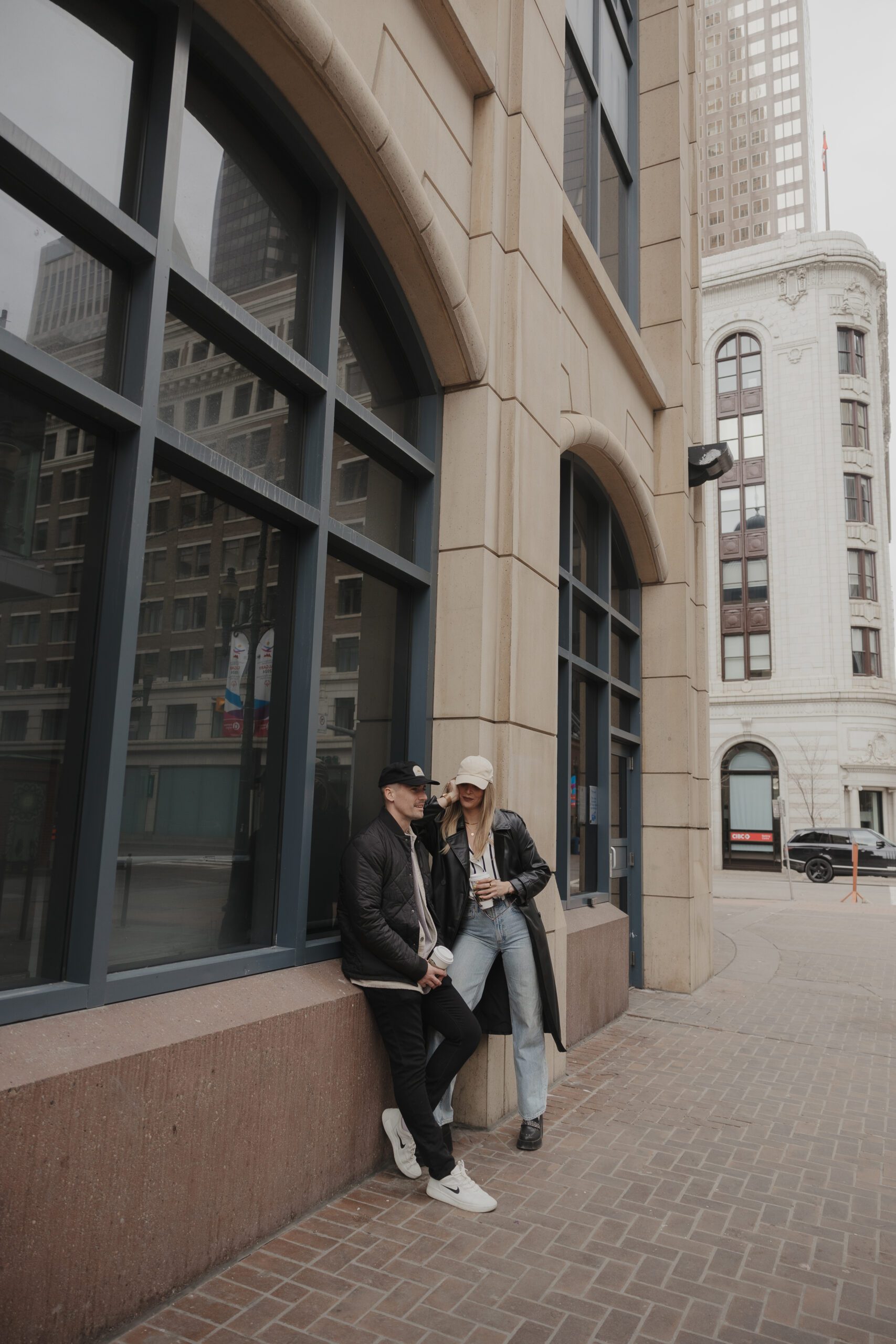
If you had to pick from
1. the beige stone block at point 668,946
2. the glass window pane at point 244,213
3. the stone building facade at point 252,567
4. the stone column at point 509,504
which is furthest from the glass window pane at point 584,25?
the beige stone block at point 668,946

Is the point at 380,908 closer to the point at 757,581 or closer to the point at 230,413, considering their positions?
the point at 230,413

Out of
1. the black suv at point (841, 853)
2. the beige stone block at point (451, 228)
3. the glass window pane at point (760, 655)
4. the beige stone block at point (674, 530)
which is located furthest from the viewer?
the glass window pane at point (760, 655)

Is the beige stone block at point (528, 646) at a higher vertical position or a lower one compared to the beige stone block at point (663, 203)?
lower

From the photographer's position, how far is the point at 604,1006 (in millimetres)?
7910

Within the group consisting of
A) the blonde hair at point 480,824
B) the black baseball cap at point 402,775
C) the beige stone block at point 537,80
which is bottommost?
the blonde hair at point 480,824

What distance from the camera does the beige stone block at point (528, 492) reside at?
19.4 feet

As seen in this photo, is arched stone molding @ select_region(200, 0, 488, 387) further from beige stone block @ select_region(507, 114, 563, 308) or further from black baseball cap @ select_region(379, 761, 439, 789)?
black baseball cap @ select_region(379, 761, 439, 789)

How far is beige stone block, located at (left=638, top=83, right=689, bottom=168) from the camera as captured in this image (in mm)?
11117

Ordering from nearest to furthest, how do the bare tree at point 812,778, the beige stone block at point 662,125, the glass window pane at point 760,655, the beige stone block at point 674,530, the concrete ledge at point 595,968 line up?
the concrete ledge at point 595,968 → the beige stone block at point 674,530 → the beige stone block at point 662,125 → the bare tree at point 812,778 → the glass window pane at point 760,655

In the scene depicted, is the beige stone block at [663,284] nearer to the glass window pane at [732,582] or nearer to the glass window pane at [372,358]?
the glass window pane at [372,358]

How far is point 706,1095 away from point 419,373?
507 cm

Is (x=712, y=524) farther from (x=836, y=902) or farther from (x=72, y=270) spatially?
(x=72, y=270)

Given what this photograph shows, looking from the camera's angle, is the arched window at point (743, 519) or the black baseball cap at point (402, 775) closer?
the black baseball cap at point (402, 775)

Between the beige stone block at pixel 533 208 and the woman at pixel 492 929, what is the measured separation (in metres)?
3.74
